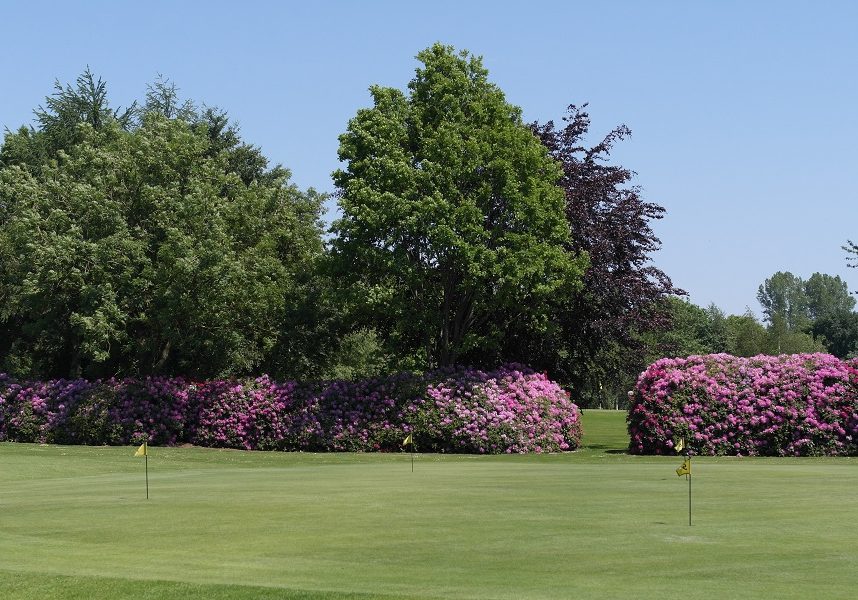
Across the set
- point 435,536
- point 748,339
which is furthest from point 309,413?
point 748,339

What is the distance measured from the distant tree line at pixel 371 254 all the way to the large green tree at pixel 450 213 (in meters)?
0.08

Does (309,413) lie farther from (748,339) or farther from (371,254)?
(748,339)

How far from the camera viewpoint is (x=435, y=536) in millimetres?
15484

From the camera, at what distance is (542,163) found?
4262 centimetres

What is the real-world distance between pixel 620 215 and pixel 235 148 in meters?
29.0

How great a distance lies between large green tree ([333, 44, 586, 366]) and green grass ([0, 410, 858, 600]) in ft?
50.5

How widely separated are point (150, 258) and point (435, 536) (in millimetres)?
34333

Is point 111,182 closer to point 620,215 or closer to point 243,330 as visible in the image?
point 243,330

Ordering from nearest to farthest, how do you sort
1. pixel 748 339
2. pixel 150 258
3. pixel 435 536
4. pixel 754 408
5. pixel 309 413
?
pixel 435 536 < pixel 754 408 < pixel 309 413 < pixel 150 258 < pixel 748 339

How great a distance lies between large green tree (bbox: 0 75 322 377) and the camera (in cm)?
4512

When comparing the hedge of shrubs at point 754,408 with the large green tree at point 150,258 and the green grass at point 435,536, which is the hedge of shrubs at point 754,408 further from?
the large green tree at point 150,258

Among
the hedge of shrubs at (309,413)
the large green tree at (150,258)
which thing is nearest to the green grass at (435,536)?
the hedge of shrubs at (309,413)

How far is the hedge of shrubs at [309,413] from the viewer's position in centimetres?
4134

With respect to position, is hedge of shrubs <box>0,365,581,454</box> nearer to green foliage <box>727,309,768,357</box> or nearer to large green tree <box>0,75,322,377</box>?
large green tree <box>0,75,322,377</box>
